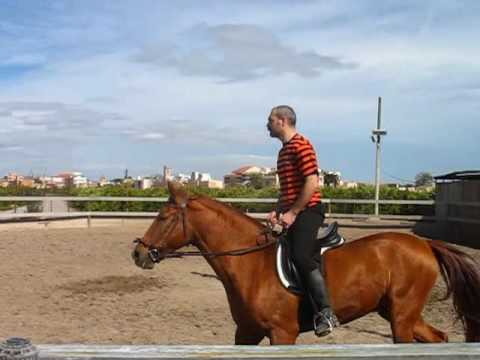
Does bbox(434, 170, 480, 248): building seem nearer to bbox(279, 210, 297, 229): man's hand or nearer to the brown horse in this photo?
the brown horse

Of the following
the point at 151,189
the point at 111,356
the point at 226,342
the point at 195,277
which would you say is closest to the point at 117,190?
the point at 151,189

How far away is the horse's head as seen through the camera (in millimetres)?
5070

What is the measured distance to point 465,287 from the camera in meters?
5.23

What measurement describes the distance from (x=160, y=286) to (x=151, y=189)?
20.6 m

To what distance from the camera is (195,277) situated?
11.9m

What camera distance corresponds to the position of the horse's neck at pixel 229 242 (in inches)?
195

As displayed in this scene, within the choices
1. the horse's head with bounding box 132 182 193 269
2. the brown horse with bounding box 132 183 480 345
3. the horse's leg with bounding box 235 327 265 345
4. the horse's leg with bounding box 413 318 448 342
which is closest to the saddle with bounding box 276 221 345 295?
the brown horse with bounding box 132 183 480 345

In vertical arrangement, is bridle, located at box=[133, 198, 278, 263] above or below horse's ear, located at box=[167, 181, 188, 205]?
below

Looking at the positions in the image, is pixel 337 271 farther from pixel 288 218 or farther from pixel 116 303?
pixel 116 303

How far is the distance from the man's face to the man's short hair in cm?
3

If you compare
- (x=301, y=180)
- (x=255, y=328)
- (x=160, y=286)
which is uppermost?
(x=301, y=180)

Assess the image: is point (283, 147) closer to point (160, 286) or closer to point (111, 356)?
point (111, 356)

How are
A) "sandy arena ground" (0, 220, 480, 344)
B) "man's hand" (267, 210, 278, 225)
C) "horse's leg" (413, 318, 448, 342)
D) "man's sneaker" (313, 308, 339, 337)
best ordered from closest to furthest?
"man's sneaker" (313, 308, 339, 337) → "man's hand" (267, 210, 278, 225) → "horse's leg" (413, 318, 448, 342) → "sandy arena ground" (0, 220, 480, 344)

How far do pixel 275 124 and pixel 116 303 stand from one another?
5342 millimetres
